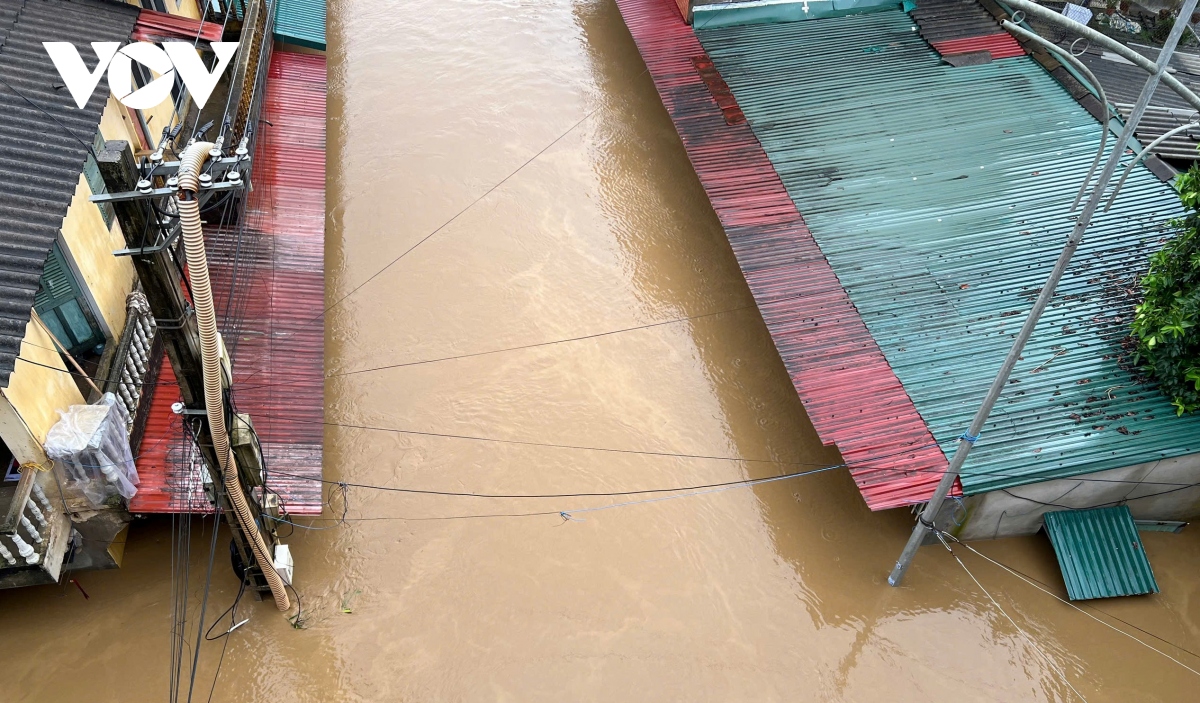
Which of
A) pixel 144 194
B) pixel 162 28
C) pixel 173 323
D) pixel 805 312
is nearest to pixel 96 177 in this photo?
pixel 162 28

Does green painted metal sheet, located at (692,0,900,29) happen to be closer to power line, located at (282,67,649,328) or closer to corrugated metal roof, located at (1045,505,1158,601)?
power line, located at (282,67,649,328)

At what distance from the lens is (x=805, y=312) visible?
542 inches

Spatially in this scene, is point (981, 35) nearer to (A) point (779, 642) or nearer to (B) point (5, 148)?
(A) point (779, 642)

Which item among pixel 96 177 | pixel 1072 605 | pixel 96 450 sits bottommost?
pixel 1072 605

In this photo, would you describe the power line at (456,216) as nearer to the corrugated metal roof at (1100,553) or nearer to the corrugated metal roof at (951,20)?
the corrugated metal roof at (951,20)

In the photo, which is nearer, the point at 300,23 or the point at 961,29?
the point at 961,29

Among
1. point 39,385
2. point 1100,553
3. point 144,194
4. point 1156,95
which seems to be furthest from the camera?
point 1156,95

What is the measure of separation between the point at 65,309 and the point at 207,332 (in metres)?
4.62

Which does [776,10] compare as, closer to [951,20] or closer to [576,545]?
[951,20]

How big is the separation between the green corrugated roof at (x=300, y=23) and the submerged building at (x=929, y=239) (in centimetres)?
685

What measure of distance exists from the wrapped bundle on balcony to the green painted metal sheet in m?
13.7

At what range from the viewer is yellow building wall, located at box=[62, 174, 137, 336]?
11.2 meters

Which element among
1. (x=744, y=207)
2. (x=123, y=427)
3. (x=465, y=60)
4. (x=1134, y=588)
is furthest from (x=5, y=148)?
(x=1134, y=588)

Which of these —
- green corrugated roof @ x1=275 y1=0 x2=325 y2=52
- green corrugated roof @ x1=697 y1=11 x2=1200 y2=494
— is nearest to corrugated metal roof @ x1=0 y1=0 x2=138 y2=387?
green corrugated roof @ x1=275 y1=0 x2=325 y2=52
